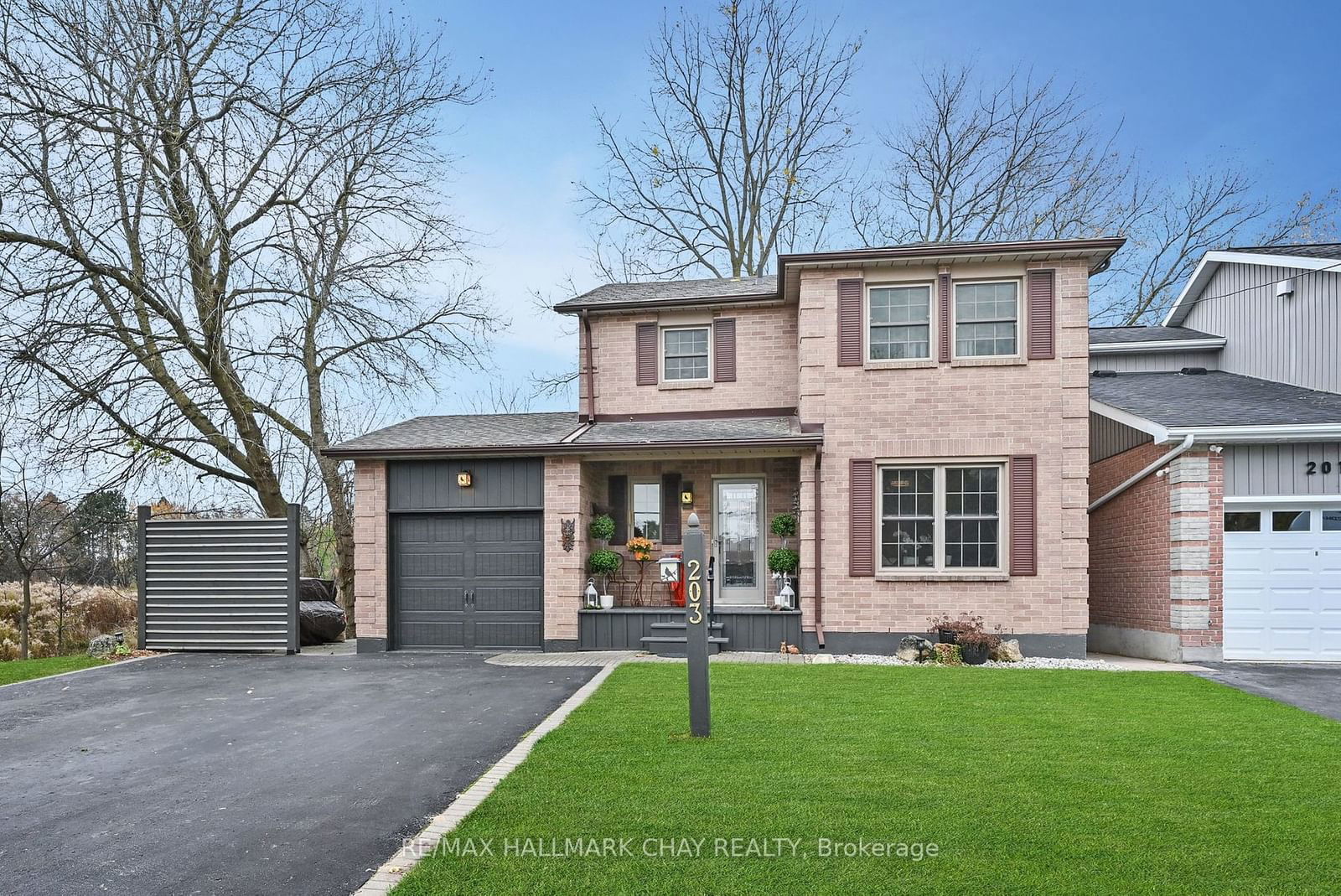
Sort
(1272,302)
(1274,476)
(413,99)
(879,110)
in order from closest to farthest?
(1274,476) < (1272,302) < (413,99) < (879,110)

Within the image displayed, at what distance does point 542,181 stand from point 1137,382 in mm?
14430

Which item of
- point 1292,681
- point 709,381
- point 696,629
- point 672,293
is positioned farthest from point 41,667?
point 1292,681

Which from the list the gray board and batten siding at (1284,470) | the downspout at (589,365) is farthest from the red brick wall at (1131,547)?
the downspout at (589,365)

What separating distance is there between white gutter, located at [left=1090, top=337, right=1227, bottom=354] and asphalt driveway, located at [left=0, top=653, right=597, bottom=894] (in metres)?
12.3

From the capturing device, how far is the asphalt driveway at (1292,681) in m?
7.59

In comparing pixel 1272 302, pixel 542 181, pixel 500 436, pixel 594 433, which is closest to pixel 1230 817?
pixel 594 433

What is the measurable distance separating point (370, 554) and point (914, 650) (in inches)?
320

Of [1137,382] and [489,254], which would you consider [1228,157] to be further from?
[489,254]

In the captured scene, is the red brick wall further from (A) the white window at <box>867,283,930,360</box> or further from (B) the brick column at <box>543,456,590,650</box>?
(B) the brick column at <box>543,456,590,650</box>

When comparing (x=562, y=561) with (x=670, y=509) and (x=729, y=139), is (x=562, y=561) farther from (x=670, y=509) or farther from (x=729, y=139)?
(x=729, y=139)

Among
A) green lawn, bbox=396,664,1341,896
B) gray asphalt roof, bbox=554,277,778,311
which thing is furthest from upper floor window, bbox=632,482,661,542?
green lawn, bbox=396,664,1341,896

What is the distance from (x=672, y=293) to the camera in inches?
538

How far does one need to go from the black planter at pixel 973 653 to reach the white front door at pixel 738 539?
326 cm

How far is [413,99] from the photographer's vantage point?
1410 centimetres
